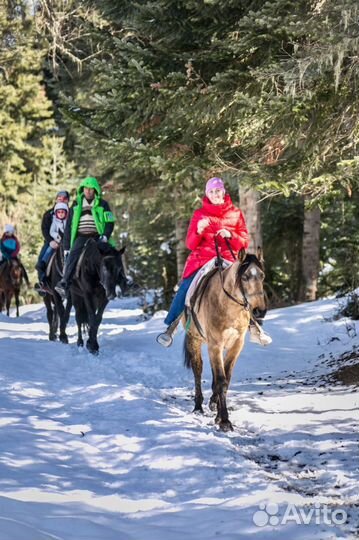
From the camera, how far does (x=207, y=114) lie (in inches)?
A: 411

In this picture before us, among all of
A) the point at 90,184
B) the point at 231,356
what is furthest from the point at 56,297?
the point at 231,356

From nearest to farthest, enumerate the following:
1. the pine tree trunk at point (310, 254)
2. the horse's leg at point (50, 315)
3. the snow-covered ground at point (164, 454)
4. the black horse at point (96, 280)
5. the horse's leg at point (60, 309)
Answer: the snow-covered ground at point (164, 454) → the black horse at point (96, 280) → the horse's leg at point (60, 309) → the horse's leg at point (50, 315) → the pine tree trunk at point (310, 254)

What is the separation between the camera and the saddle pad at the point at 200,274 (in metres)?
8.89

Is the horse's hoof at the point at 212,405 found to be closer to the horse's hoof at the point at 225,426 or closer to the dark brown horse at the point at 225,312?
the dark brown horse at the point at 225,312

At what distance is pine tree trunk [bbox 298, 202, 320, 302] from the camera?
61.6 feet

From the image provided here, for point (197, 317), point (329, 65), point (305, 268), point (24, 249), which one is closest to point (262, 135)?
point (329, 65)

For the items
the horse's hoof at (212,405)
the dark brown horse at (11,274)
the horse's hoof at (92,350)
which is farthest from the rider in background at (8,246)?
the horse's hoof at (212,405)

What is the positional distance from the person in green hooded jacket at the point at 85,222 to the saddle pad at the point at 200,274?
4201 mm

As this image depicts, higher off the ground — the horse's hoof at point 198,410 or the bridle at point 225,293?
the bridle at point 225,293

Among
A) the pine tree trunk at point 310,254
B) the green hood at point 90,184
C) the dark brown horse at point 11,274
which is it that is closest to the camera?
the green hood at point 90,184

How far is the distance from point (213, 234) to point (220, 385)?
6.92ft

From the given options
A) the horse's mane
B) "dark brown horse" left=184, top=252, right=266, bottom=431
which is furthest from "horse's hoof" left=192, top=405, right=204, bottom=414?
the horse's mane

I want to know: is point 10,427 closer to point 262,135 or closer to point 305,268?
point 262,135

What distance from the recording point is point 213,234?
9367 mm
